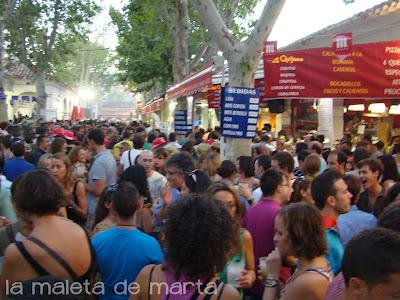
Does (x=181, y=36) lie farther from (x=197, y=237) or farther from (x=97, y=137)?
(x=197, y=237)

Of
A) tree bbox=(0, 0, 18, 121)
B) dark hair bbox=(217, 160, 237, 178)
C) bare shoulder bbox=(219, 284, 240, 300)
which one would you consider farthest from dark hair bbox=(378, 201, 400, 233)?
tree bbox=(0, 0, 18, 121)

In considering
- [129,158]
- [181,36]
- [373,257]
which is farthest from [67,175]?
[181,36]

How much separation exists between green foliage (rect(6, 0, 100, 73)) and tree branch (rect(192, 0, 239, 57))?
62.4 feet

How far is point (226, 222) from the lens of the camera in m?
2.76

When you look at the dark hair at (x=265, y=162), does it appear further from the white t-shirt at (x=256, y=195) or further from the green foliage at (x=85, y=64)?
the green foliage at (x=85, y=64)

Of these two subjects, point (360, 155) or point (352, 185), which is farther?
point (360, 155)

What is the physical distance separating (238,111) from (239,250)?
4.86m

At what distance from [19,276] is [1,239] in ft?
2.42

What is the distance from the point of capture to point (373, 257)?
198cm

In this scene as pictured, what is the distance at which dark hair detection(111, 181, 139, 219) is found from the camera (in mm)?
3674

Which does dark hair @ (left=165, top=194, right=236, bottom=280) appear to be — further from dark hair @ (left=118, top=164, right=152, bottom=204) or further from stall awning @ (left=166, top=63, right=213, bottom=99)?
stall awning @ (left=166, top=63, right=213, bottom=99)

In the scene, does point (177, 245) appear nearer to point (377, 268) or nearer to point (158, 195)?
point (377, 268)

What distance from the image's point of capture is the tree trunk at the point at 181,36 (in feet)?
65.6

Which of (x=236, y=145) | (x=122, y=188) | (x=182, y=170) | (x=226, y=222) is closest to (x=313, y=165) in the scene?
(x=182, y=170)
